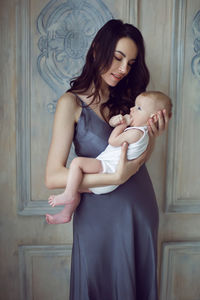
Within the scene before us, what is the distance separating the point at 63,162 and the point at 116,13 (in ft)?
3.49

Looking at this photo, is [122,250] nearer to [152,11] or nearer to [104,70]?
[104,70]

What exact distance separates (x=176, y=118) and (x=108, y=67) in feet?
2.50

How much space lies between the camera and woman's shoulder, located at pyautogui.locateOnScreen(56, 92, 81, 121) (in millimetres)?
1377

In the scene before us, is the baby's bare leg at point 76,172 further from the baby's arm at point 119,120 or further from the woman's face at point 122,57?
the woman's face at point 122,57

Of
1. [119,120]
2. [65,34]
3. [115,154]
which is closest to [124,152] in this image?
[115,154]

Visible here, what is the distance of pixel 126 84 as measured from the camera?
168 centimetres

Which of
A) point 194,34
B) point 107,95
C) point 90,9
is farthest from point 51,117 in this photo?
point 194,34

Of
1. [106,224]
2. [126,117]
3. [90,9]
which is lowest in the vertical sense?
[106,224]

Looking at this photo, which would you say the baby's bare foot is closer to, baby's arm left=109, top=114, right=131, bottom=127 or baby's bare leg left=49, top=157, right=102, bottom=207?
baby's bare leg left=49, top=157, right=102, bottom=207

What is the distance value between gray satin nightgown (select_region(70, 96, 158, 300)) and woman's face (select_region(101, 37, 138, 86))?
22 cm

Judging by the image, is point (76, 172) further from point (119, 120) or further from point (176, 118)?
point (176, 118)

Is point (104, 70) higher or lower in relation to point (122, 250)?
higher

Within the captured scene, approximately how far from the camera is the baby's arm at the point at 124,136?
1.31m

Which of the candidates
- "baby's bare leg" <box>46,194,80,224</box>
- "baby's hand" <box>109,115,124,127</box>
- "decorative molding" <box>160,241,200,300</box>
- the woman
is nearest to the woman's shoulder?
A: the woman
